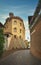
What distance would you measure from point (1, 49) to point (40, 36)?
233 inches

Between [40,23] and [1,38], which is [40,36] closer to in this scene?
[40,23]

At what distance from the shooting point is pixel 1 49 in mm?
20516

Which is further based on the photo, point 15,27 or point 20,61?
point 15,27

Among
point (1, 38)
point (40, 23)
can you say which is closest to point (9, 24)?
point (40, 23)

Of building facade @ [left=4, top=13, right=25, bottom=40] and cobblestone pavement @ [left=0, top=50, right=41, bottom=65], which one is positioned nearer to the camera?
cobblestone pavement @ [left=0, top=50, right=41, bottom=65]

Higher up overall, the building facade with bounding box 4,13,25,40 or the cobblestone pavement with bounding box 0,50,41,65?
the building facade with bounding box 4,13,25,40

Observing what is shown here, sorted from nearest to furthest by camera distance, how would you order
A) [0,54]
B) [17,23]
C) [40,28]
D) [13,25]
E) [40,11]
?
[40,11] < [40,28] < [13,25] < [17,23] < [0,54]

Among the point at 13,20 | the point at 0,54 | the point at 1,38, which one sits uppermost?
the point at 13,20

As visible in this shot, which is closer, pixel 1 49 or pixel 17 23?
pixel 17 23

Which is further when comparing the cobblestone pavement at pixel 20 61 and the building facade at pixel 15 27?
the building facade at pixel 15 27

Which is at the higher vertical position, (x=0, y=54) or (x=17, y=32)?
(x=17, y=32)

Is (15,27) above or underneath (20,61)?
above

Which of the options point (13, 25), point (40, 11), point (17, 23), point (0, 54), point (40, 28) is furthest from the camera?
point (0, 54)

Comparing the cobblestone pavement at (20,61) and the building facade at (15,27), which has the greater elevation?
the building facade at (15,27)
